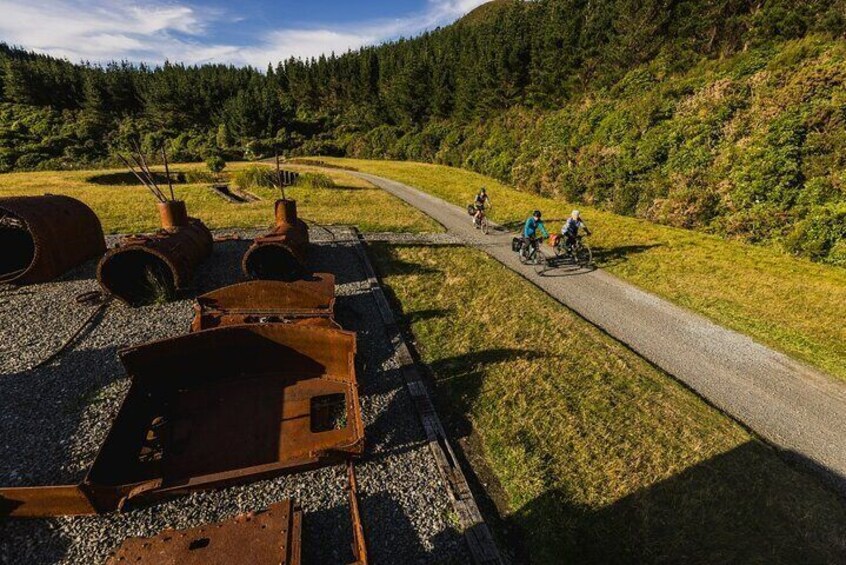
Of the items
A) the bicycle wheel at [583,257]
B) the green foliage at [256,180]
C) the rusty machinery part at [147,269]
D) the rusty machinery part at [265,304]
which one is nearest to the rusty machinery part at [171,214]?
the rusty machinery part at [147,269]

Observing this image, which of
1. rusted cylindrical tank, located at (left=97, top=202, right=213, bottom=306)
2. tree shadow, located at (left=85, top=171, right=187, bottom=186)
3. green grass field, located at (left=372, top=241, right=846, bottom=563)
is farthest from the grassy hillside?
tree shadow, located at (left=85, top=171, right=187, bottom=186)

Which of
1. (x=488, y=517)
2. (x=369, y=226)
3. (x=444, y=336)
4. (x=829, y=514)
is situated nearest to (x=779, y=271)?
(x=829, y=514)

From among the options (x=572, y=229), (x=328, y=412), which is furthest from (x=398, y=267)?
(x=328, y=412)

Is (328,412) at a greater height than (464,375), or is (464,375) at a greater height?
(328,412)

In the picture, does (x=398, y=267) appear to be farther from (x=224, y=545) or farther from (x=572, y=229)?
(x=224, y=545)

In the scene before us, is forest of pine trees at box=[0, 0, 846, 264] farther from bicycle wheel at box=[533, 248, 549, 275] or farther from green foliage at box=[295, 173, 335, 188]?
green foliage at box=[295, 173, 335, 188]
